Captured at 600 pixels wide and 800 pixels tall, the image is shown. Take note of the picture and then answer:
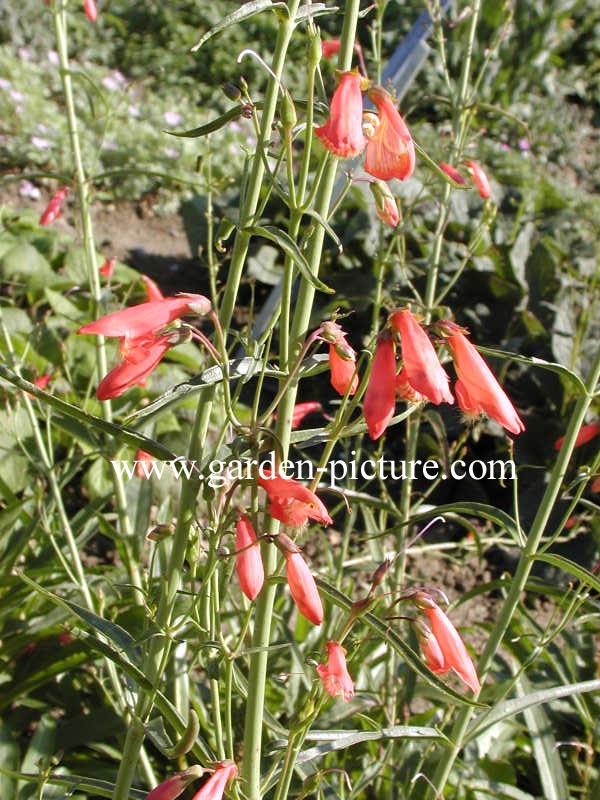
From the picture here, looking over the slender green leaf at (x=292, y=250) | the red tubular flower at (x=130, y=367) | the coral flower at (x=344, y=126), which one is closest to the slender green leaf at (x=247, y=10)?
the coral flower at (x=344, y=126)

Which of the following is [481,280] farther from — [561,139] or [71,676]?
[561,139]

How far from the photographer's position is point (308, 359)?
133 centimetres

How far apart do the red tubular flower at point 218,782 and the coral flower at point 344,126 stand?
0.87m

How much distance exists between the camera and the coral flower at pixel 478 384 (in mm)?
1222

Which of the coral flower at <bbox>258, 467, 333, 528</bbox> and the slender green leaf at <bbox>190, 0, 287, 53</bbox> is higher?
the slender green leaf at <bbox>190, 0, 287, 53</bbox>

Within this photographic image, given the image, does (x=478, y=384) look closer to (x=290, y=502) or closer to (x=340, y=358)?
(x=340, y=358)

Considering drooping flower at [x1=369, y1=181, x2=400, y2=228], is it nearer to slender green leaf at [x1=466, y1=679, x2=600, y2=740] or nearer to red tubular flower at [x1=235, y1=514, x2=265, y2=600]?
red tubular flower at [x1=235, y1=514, x2=265, y2=600]

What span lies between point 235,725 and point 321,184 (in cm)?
153

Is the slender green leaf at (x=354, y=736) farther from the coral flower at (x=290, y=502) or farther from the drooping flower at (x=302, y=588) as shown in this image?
the coral flower at (x=290, y=502)

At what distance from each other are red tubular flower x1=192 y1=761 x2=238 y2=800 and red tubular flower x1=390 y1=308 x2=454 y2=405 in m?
0.60

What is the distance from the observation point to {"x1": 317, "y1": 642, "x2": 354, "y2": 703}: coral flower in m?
1.23

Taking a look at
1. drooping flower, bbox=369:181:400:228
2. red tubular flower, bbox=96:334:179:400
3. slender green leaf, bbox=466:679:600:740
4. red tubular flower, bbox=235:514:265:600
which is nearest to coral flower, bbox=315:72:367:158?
drooping flower, bbox=369:181:400:228

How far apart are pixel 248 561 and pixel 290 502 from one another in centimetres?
10

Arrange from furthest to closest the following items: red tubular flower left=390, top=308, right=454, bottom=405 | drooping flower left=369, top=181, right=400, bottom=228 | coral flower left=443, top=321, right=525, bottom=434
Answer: drooping flower left=369, top=181, right=400, bottom=228, coral flower left=443, top=321, right=525, bottom=434, red tubular flower left=390, top=308, right=454, bottom=405
